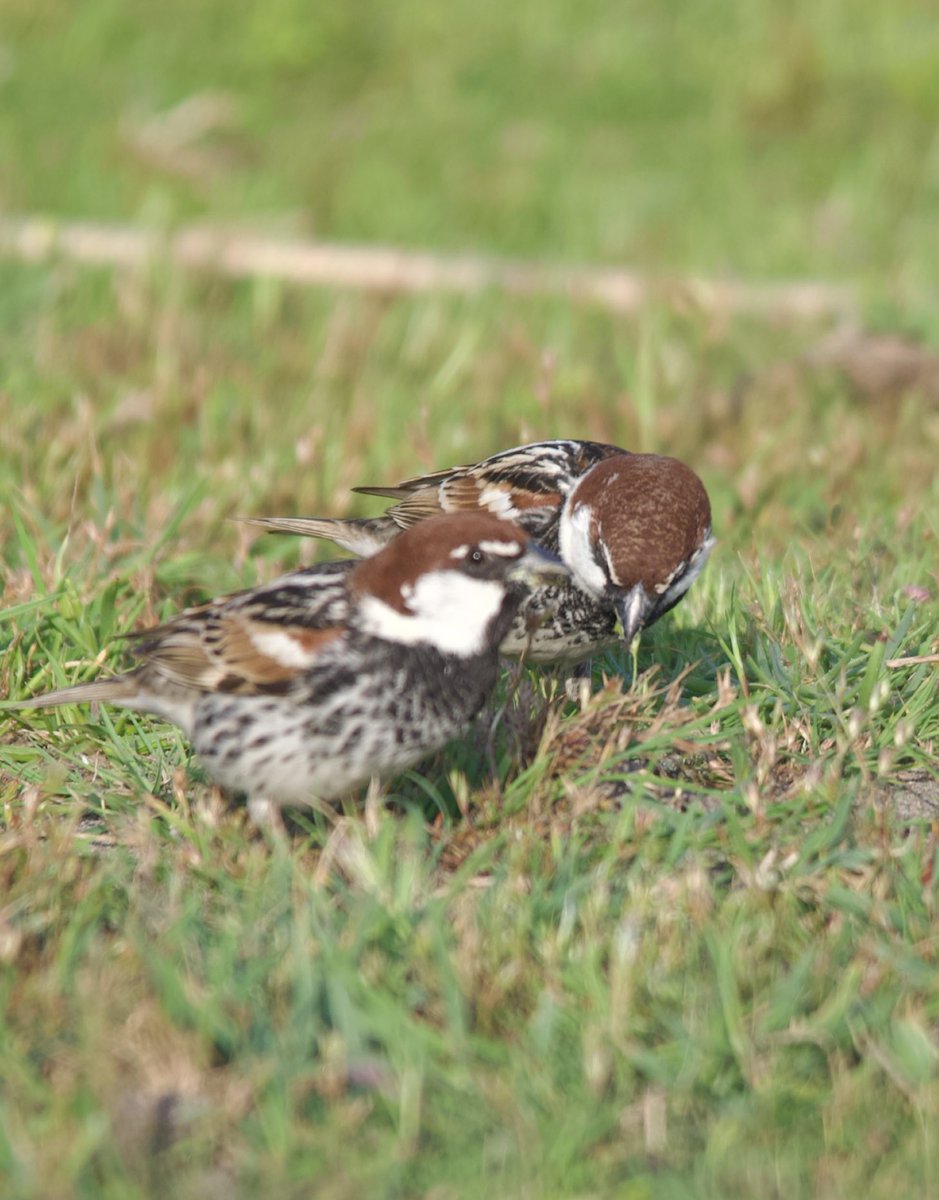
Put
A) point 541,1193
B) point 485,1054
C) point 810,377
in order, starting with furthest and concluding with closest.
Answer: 1. point 810,377
2. point 485,1054
3. point 541,1193

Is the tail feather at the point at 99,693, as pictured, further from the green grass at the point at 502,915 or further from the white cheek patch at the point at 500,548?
the white cheek patch at the point at 500,548

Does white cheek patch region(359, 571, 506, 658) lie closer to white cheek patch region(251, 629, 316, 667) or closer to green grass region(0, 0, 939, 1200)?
white cheek patch region(251, 629, 316, 667)

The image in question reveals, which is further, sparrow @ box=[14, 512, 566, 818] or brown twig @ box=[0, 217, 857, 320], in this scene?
brown twig @ box=[0, 217, 857, 320]

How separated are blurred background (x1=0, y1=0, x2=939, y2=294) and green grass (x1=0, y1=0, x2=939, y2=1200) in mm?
103

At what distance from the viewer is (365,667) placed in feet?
12.5

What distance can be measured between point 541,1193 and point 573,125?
9441 millimetres

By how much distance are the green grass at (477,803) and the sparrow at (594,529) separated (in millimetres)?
200

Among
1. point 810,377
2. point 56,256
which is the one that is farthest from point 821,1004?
point 56,256

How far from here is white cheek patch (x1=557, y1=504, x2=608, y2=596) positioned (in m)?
4.39

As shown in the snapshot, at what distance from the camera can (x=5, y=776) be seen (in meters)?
4.35

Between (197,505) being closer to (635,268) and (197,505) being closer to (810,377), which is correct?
(810,377)

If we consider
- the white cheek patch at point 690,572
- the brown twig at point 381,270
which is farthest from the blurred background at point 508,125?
the white cheek patch at point 690,572

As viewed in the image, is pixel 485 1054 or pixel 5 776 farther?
pixel 5 776

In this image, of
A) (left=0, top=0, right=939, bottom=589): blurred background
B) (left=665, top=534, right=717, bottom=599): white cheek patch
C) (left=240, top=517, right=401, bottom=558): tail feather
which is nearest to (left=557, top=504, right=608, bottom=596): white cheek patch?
(left=665, top=534, right=717, bottom=599): white cheek patch
